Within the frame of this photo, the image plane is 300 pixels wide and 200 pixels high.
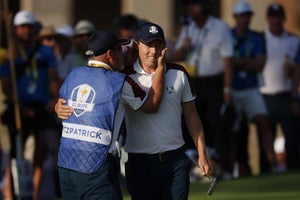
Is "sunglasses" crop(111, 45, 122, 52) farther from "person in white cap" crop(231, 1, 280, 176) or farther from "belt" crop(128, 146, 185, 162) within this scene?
"person in white cap" crop(231, 1, 280, 176)

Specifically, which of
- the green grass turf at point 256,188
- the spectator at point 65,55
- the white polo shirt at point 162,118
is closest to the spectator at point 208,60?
the green grass turf at point 256,188

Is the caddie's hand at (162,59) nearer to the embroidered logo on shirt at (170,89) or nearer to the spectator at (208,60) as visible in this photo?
the embroidered logo on shirt at (170,89)

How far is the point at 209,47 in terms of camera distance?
51.8 feet

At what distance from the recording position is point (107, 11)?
2584 centimetres

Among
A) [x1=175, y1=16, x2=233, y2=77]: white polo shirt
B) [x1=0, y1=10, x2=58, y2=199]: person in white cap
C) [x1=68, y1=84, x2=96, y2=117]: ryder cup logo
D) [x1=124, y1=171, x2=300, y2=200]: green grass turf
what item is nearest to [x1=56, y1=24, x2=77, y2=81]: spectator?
[x1=0, y1=10, x2=58, y2=199]: person in white cap

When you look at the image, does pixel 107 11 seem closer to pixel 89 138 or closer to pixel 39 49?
pixel 39 49

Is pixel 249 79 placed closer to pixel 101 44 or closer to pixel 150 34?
pixel 150 34

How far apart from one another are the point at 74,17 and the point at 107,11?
1978mm

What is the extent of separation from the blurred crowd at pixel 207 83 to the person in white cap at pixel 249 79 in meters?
0.01

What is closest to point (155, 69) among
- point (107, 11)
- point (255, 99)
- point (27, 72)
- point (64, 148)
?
point (64, 148)

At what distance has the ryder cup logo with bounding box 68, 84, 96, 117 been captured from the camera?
368 inches

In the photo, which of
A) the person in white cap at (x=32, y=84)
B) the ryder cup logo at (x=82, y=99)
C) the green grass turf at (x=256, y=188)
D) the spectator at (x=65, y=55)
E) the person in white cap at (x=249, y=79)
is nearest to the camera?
the ryder cup logo at (x=82, y=99)

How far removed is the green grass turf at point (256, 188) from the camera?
14.0 metres

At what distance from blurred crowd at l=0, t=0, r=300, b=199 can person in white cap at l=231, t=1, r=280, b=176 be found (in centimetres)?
1
